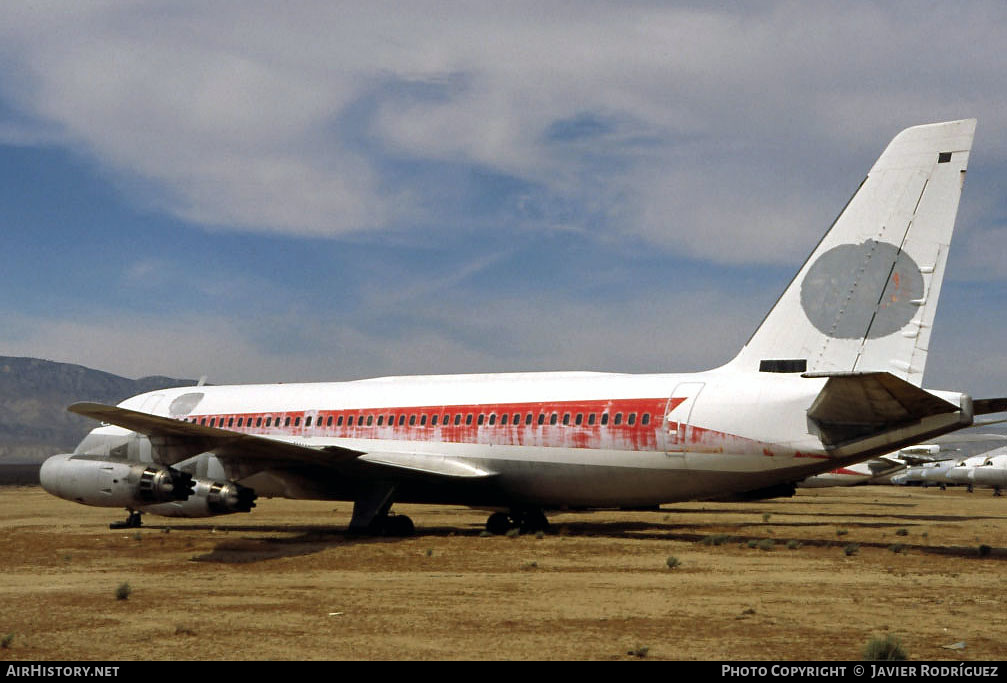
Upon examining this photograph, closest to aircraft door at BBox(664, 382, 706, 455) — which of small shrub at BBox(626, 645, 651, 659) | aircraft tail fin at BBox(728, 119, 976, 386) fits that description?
aircraft tail fin at BBox(728, 119, 976, 386)

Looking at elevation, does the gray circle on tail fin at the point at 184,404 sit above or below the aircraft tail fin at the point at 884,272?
below

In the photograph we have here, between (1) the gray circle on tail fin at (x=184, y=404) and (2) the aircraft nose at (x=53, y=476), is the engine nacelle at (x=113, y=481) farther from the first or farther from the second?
(1) the gray circle on tail fin at (x=184, y=404)

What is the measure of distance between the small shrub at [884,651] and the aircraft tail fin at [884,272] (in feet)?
31.8

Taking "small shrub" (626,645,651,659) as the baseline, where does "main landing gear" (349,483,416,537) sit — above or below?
above

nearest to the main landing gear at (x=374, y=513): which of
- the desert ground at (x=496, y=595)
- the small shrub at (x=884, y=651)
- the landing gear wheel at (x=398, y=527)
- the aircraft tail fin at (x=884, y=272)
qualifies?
the landing gear wheel at (x=398, y=527)

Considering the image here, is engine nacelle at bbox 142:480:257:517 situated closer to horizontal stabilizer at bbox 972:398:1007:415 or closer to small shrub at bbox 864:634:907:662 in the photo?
small shrub at bbox 864:634:907:662

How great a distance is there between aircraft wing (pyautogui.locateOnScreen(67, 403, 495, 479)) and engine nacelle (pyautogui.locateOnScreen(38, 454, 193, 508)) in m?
0.58

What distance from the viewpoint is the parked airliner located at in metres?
17.8

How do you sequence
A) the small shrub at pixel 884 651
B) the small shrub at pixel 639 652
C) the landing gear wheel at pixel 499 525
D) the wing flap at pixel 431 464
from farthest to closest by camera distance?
the landing gear wheel at pixel 499 525 → the wing flap at pixel 431 464 → the small shrub at pixel 639 652 → the small shrub at pixel 884 651

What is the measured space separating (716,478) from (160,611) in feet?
37.1

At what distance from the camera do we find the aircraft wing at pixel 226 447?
18875 mm

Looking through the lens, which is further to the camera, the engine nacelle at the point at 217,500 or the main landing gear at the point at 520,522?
the main landing gear at the point at 520,522

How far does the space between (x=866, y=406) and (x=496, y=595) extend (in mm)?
7702

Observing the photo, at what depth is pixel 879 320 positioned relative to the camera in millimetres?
18250
